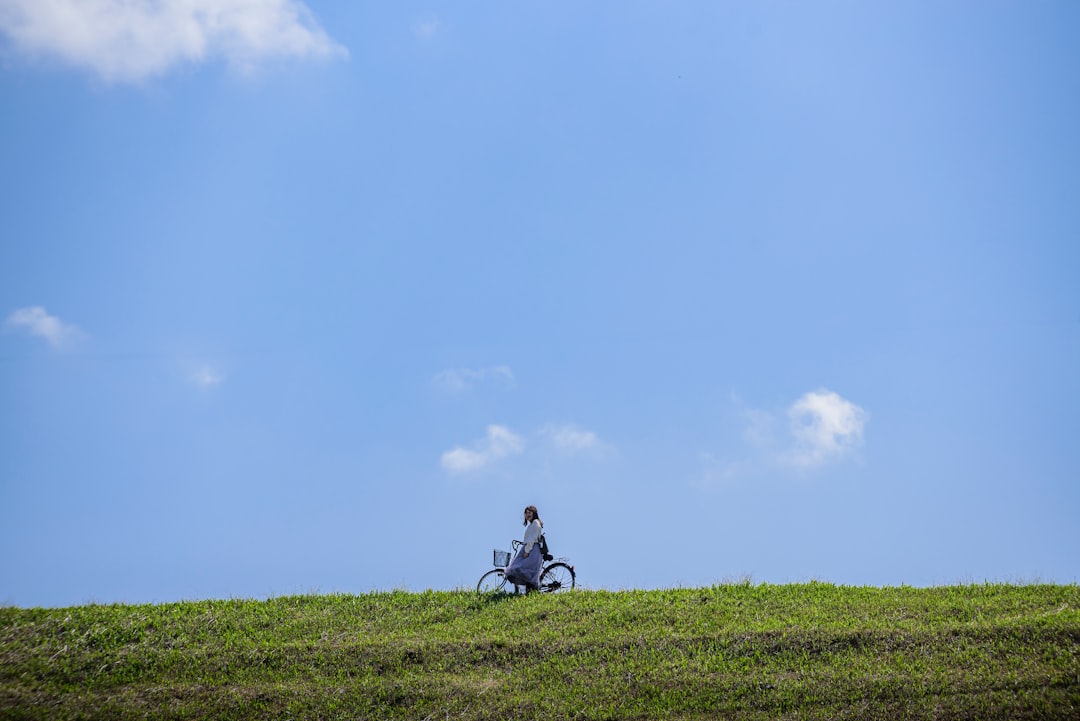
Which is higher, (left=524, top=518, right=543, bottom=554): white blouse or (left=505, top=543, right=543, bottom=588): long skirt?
(left=524, top=518, right=543, bottom=554): white blouse

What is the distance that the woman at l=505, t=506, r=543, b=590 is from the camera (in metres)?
21.4

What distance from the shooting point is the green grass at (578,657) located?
14.6m

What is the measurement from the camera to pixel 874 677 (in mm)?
14984

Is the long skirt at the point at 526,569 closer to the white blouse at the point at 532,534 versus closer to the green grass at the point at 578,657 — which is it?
the white blouse at the point at 532,534

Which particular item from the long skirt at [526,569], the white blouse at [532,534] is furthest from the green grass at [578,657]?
the white blouse at [532,534]

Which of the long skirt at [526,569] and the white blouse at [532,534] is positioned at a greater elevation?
the white blouse at [532,534]

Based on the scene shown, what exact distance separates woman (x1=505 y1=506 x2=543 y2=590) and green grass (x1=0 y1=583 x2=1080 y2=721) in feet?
2.10

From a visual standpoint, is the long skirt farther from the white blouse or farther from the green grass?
the green grass

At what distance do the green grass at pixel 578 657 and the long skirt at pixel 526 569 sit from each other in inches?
24.9

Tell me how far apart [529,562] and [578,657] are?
4992 mm

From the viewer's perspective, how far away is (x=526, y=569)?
2141 centimetres

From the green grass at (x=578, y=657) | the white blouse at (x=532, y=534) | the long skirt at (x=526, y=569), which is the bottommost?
the green grass at (x=578, y=657)

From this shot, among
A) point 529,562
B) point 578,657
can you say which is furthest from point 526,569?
point 578,657

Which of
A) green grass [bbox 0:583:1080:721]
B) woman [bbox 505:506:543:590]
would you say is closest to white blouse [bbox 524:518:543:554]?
woman [bbox 505:506:543:590]
